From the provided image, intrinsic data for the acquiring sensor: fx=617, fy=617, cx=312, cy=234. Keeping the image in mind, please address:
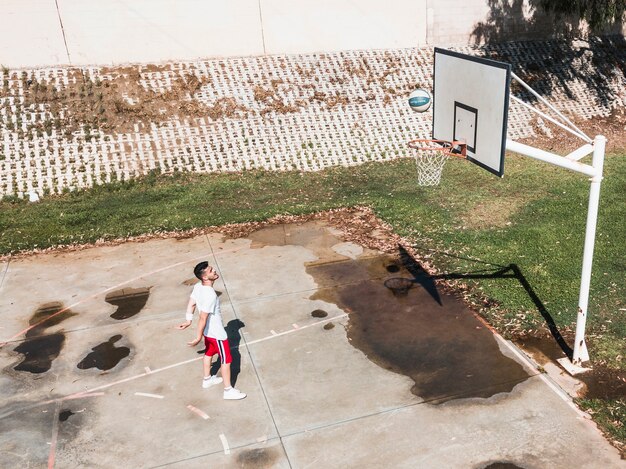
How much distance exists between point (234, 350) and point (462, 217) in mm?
7623

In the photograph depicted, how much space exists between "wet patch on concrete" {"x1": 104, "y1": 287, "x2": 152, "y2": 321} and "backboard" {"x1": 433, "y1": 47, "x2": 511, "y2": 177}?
656 centimetres

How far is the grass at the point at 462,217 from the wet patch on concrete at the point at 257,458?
4602 millimetres

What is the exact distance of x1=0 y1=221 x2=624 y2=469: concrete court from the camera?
316 inches

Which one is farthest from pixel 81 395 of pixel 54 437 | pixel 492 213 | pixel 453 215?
pixel 492 213

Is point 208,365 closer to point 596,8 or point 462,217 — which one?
point 462,217

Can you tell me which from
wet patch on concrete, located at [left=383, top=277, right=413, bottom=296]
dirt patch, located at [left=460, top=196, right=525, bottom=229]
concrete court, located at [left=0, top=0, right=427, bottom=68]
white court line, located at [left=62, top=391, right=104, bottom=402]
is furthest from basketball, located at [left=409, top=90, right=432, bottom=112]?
concrete court, located at [left=0, top=0, right=427, bottom=68]

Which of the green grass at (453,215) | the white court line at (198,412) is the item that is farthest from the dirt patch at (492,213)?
the white court line at (198,412)

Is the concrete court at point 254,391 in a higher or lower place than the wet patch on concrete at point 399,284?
higher

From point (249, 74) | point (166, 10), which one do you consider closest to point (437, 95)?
point (249, 74)

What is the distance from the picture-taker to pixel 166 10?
2294 cm

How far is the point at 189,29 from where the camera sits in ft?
76.5

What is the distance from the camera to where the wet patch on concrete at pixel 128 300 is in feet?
38.5

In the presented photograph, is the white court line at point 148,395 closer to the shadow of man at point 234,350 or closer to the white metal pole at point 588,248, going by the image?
the shadow of man at point 234,350

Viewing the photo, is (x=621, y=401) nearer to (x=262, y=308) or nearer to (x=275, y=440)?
(x=275, y=440)
